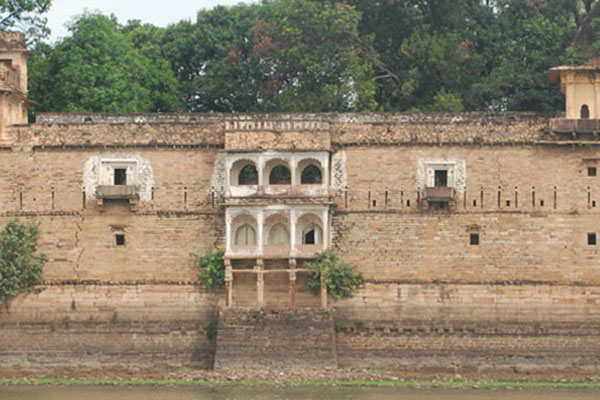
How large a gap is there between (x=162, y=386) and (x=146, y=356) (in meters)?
2.01

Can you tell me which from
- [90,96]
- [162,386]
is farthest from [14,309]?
[90,96]

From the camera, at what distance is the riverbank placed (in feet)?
104

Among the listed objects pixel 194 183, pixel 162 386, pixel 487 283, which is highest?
pixel 194 183

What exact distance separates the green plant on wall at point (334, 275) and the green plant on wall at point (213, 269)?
1.94 m

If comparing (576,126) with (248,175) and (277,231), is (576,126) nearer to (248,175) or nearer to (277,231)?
(277,231)

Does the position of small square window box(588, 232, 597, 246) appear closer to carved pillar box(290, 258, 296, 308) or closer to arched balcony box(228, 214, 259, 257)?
carved pillar box(290, 258, 296, 308)

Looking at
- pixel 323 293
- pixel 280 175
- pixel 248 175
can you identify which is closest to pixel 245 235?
pixel 323 293

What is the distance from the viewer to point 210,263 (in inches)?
1328

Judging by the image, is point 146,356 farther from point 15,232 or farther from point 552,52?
point 552,52

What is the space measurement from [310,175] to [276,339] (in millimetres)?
5330

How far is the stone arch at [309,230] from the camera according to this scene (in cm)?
3372

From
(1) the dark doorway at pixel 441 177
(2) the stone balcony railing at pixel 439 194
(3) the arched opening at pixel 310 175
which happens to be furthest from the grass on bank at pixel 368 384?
(3) the arched opening at pixel 310 175

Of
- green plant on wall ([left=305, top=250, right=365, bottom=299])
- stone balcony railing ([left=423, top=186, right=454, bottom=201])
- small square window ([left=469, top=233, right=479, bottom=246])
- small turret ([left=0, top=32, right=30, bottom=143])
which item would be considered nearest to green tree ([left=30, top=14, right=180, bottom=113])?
small turret ([left=0, top=32, right=30, bottom=143])

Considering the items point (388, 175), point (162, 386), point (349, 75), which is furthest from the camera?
point (349, 75)
